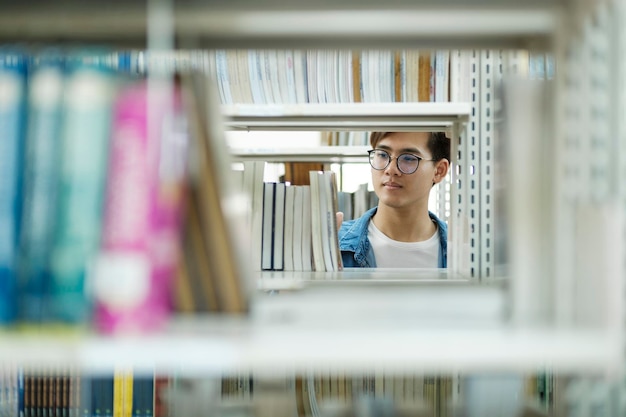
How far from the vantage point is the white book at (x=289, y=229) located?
1.79 meters

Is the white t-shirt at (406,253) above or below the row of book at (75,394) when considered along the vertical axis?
above

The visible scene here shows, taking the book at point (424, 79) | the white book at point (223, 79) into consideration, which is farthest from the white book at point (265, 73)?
the book at point (424, 79)

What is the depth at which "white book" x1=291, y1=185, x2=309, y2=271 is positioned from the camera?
179 centimetres

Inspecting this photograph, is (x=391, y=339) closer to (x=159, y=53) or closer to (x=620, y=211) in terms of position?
(x=620, y=211)

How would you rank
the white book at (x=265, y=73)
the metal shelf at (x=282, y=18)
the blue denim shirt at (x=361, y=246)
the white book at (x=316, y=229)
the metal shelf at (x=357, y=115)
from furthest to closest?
the blue denim shirt at (x=361, y=246), the white book at (x=316, y=229), the white book at (x=265, y=73), the metal shelf at (x=357, y=115), the metal shelf at (x=282, y=18)

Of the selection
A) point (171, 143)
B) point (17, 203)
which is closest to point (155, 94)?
→ point (171, 143)

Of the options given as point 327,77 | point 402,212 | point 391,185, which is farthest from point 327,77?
point 402,212

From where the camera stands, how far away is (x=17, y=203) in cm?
66

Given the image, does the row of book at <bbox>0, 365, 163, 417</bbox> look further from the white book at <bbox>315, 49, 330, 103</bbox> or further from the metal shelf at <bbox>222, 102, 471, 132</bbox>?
the white book at <bbox>315, 49, 330, 103</bbox>

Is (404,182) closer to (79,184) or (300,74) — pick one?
(300,74)

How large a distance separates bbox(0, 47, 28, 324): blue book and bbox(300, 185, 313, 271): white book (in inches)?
46.7

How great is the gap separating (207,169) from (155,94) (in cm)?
10

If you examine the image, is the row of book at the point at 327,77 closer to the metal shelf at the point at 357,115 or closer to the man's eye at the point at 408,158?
Result: the metal shelf at the point at 357,115

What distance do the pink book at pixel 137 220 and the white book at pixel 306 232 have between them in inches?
44.9
